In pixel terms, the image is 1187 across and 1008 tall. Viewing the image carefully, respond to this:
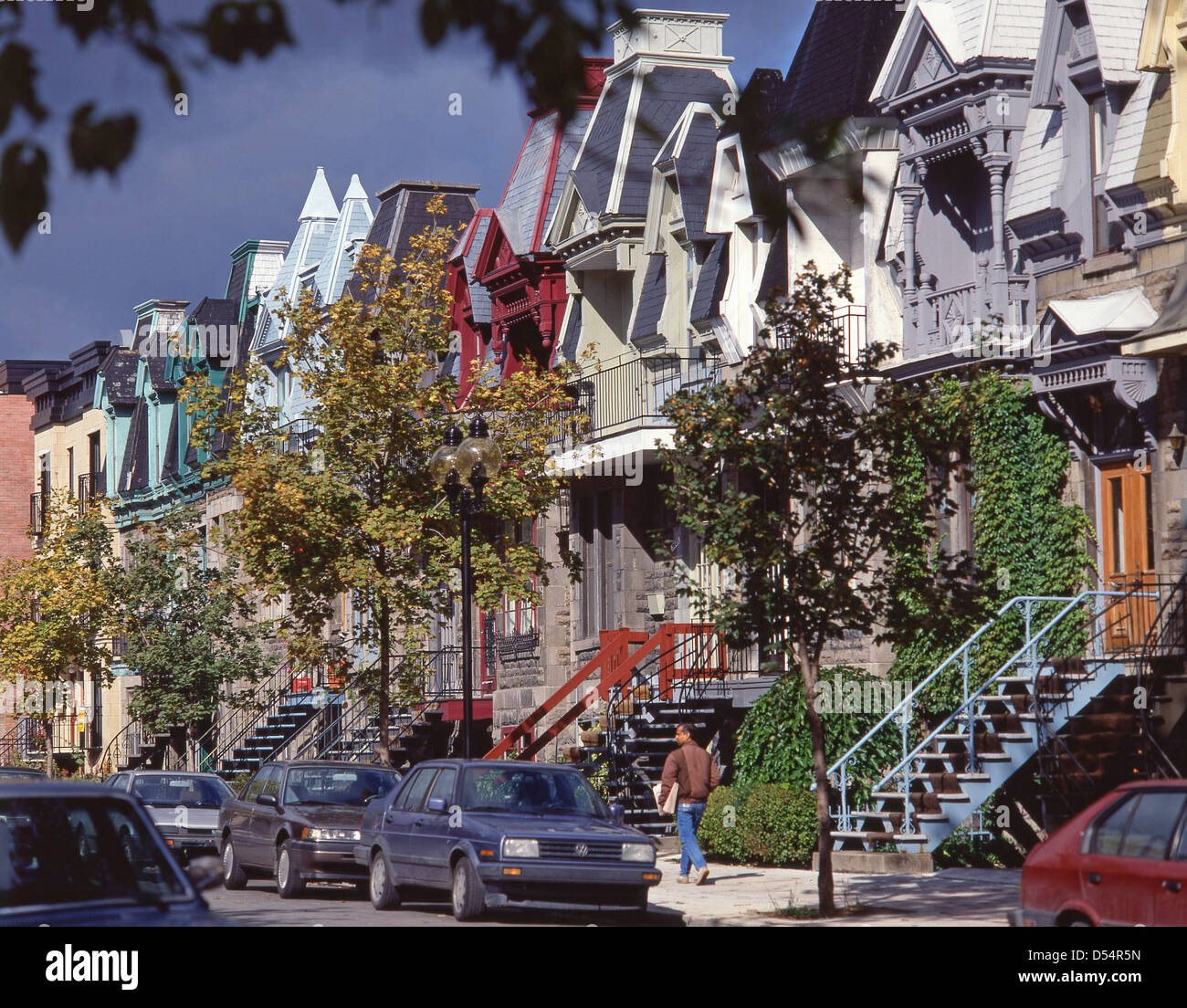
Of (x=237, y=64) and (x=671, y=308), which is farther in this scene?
(x=671, y=308)

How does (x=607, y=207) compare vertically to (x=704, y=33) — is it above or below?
below

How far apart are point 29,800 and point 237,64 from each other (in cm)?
497

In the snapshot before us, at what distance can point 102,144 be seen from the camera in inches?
206

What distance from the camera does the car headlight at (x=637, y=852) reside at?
56.1 ft

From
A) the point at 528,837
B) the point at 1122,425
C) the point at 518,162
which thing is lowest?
the point at 528,837

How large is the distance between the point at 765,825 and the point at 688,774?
2.57m

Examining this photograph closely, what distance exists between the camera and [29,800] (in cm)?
912

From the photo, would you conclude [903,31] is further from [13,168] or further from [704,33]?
[13,168]

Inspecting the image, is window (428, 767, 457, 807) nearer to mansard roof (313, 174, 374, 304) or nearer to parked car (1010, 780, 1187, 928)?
parked car (1010, 780, 1187, 928)

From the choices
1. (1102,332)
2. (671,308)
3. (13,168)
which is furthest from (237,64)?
(671,308)

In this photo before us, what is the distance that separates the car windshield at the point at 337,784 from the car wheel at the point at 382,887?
2.48 metres

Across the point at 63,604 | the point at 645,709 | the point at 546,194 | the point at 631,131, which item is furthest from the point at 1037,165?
the point at 63,604

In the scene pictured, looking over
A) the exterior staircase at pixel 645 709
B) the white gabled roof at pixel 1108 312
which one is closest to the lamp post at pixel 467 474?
the exterior staircase at pixel 645 709

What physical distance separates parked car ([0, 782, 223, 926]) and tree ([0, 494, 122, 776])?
31.6 metres
